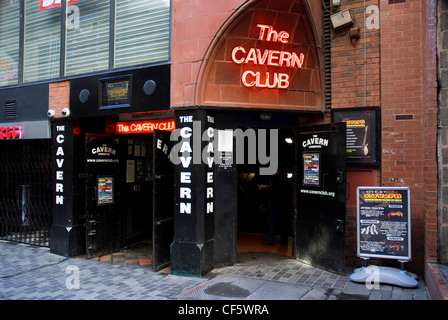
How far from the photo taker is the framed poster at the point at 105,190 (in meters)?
7.87

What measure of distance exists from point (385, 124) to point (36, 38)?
8615 mm

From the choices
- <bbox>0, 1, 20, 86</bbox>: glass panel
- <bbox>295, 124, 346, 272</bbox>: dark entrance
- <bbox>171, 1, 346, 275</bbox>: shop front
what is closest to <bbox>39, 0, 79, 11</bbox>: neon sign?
<bbox>0, 1, 20, 86</bbox>: glass panel

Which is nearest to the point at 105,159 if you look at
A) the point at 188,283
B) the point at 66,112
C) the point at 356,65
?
the point at 66,112

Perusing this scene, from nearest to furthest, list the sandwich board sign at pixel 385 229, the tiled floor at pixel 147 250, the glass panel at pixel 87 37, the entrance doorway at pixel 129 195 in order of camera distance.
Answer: the sandwich board sign at pixel 385 229
the entrance doorway at pixel 129 195
the tiled floor at pixel 147 250
the glass panel at pixel 87 37

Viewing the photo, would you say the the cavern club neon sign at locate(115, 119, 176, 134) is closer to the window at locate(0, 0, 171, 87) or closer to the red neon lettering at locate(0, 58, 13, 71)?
the window at locate(0, 0, 171, 87)

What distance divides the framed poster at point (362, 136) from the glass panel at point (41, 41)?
6.95 metres

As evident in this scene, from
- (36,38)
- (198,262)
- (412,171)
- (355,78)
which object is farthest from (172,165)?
(36,38)

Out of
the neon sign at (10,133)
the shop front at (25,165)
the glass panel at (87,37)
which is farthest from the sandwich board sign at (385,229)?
the neon sign at (10,133)

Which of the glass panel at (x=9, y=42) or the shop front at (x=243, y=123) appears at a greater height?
the glass panel at (x=9, y=42)

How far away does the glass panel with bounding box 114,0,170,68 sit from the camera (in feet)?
23.0

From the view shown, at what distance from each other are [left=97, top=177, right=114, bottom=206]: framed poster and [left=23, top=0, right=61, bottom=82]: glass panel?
9.58 ft

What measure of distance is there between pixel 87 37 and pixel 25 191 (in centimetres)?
466

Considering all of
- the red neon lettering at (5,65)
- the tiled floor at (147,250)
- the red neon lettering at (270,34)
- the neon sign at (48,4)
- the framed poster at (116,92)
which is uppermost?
the neon sign at (48,4)

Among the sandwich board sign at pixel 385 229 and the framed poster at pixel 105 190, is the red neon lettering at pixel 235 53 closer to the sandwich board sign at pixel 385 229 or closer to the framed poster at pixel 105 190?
the sandwich board sign at pixel 385 229
